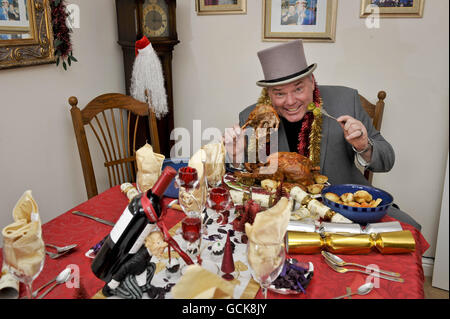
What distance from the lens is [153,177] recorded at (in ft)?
3.62

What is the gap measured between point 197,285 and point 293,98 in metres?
1.19

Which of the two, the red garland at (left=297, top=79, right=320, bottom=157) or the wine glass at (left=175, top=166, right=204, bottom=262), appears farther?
the red garland at (left=297, top=79, right=320, bottom=157)

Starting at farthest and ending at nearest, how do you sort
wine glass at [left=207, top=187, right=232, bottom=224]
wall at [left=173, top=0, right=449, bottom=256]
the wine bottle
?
wall at [left=173, top=0, right=449, bottom=256], wine glass at [left=207, top=187, right=232, bottom=224], the wine bottle

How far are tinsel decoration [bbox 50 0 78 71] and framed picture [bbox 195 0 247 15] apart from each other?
2.66ft

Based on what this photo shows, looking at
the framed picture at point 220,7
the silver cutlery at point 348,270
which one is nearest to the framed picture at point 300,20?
the framed picture at point 220,7

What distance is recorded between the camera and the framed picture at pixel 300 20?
2111 millimetres

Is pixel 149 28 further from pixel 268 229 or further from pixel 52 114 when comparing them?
pixel 268 229

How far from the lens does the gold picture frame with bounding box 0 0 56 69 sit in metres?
1.64

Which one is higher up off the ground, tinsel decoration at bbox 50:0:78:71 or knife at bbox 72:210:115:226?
tinsel decoration at bbox 50:0:78:71

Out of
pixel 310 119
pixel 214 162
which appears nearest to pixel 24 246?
pixel 214 162

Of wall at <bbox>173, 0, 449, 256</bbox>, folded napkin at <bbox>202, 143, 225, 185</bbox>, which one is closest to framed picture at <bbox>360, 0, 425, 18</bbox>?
wall at <bbox>173, 0, 449, 256</bbox>

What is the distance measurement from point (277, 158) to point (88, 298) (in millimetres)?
754

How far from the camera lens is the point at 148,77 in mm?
2166

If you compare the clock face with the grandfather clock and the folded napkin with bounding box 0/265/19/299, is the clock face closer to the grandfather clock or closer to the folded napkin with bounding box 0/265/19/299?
the grandfather clock
